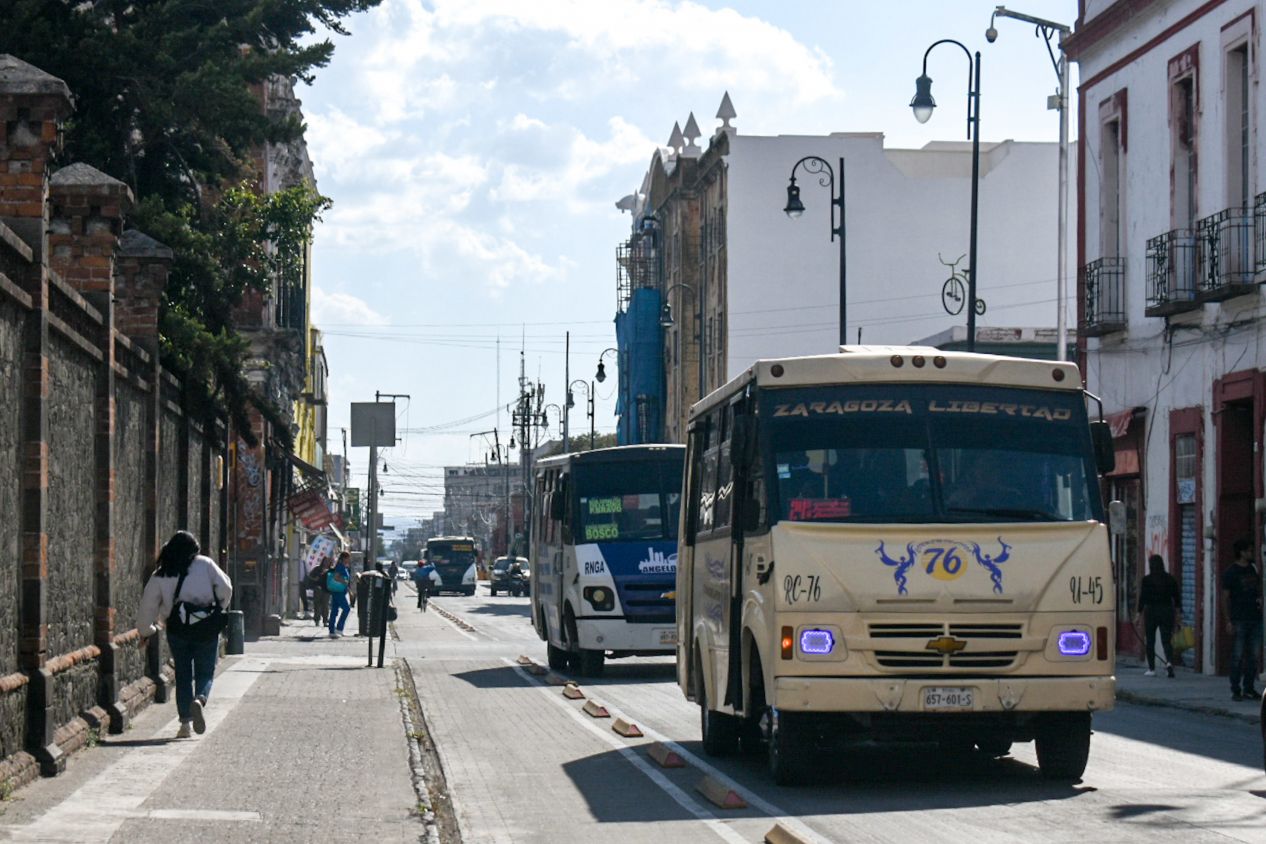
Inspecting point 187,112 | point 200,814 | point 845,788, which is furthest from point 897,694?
point 187,112

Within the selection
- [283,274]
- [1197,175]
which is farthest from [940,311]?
[283,274]

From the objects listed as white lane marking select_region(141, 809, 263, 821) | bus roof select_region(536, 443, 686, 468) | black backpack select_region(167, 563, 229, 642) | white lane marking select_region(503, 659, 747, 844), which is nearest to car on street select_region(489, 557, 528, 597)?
bus roof select_region(536, 443, 686, 468)

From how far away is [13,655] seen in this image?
1306cm

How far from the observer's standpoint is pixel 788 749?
13195mm

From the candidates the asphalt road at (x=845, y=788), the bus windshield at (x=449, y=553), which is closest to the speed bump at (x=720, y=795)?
the asphalt road at (x=845, y=788)

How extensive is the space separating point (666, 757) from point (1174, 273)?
1694cm

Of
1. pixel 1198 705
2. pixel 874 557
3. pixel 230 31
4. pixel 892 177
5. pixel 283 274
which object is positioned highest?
pixel 892 177

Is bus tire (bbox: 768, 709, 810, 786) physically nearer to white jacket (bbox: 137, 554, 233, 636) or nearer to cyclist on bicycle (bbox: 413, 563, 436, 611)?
white jacket (bbox: 137, 554, 233, 636)

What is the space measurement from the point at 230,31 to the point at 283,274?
5453 millimetres

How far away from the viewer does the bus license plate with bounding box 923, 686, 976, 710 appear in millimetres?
12641

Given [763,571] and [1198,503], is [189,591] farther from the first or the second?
[1198,503]

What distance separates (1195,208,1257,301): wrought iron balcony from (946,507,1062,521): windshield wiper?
48.7ft

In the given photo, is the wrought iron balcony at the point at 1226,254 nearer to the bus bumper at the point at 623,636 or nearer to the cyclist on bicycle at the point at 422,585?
the bus bumper at the point at 623,636

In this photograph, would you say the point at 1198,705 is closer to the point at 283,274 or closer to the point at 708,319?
the point at 283,274
